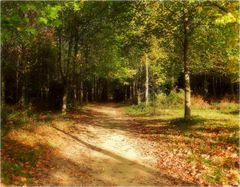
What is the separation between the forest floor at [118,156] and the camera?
12711 mm

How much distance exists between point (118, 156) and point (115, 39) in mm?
16245

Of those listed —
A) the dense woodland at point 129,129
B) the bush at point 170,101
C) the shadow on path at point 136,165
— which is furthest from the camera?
the bush at point 170,101

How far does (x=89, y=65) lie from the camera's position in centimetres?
4738

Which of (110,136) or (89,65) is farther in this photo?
(89,65)

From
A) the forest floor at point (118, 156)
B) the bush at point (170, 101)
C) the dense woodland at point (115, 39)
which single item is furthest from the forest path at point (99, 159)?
the bush at point (170, 101)

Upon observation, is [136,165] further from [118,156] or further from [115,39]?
[115,39]

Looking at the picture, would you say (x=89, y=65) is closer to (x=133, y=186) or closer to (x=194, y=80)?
(x=194, y=80)

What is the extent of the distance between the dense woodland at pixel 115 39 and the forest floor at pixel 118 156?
160 inches

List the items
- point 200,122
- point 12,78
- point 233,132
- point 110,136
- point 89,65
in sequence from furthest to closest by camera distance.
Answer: point 89,65
point 12,78
point 200,122
point 110,136
point 233,132

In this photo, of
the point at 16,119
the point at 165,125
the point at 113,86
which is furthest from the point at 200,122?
the point at 113,86

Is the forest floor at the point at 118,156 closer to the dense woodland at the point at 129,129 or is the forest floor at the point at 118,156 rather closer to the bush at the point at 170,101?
the dense woodland at the point at 129,129

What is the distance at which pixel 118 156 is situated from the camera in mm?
16234

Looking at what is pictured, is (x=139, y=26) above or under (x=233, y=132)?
above

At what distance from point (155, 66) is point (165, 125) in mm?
21342
